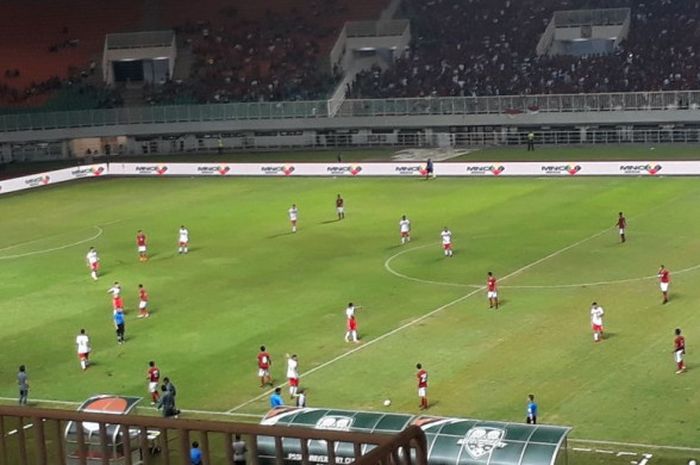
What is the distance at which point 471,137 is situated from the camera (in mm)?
92812

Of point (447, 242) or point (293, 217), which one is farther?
point (293, 217)

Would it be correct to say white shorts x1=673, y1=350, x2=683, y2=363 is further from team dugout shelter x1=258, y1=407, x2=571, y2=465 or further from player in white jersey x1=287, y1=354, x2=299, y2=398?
player in white jersey x1=287, y1=354, x2=299, y2=398

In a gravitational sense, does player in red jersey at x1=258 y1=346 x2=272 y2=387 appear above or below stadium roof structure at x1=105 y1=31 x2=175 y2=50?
below

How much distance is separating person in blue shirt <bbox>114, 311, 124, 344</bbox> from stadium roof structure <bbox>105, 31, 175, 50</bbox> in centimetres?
6772

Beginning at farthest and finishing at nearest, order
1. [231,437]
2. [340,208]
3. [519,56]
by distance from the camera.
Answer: [519,56], [340,208], [231,437]

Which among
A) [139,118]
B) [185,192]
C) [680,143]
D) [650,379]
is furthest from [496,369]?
[139,118]

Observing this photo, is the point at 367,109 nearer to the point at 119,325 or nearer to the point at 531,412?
the point at 119,325

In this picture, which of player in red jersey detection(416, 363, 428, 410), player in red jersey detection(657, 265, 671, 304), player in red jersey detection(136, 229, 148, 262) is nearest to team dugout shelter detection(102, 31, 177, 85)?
player in red jersey detection(136, 229, 148, 262)

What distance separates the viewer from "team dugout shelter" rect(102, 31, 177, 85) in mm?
105312

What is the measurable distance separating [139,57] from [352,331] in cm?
7092

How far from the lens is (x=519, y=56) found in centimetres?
9669

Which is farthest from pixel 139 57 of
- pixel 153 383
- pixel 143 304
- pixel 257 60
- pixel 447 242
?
pixel 153 383

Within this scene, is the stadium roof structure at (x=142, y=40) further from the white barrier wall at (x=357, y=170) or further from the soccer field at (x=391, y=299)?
the soccer field at (x=391, y=299)

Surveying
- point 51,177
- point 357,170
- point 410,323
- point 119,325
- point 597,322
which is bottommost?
point 410,323
